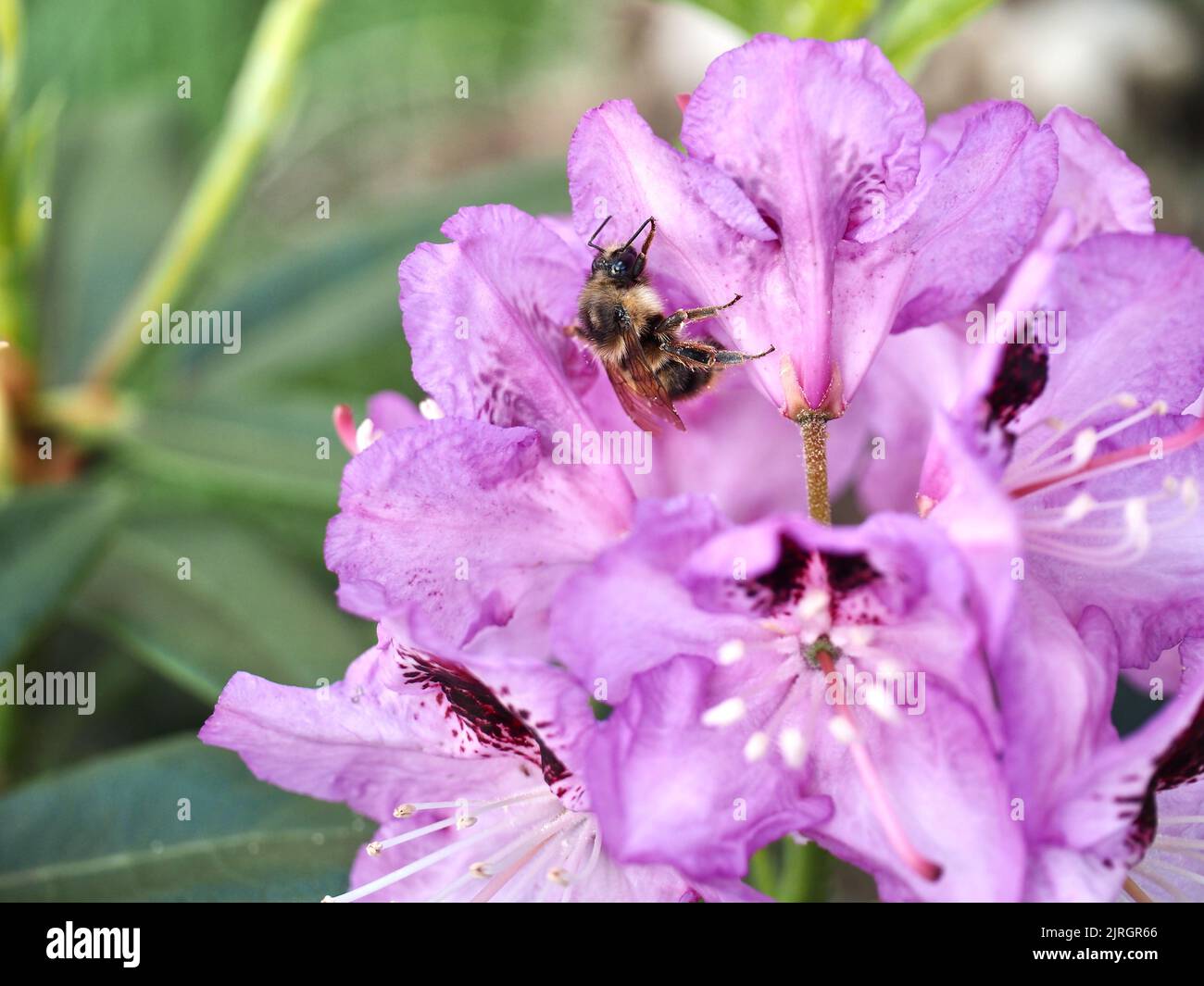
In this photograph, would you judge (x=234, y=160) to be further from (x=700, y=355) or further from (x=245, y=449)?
(x=700, y=355)

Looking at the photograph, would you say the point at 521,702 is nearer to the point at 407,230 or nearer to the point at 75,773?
the point at 75,773

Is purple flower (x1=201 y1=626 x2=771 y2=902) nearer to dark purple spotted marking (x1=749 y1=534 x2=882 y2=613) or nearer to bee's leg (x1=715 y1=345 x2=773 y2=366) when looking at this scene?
dark purple spotted marking (x1=749 y1=534 x2=882 y2=613)

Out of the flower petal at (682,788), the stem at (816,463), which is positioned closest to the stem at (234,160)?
the stem at (816,463)

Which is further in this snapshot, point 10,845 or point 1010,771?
point 10,845

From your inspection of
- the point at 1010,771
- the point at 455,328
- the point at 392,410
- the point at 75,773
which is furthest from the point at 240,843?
the point at 1010,771

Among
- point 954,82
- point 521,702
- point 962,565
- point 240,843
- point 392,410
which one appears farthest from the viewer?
point 954,82

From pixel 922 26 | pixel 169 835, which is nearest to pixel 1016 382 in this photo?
pixel 922 26
